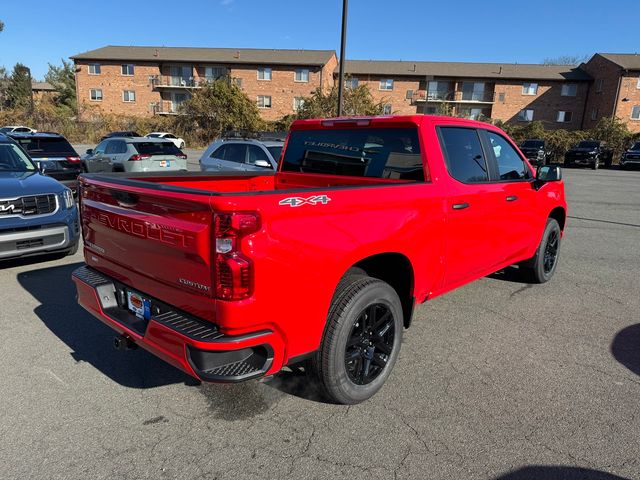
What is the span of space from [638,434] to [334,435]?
73.5 inches

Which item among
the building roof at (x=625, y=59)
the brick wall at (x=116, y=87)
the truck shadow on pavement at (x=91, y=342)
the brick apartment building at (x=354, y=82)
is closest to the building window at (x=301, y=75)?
the brick apartment building at (x=354, y=82)

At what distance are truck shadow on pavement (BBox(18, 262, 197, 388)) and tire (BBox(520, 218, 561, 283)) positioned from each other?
164 inches

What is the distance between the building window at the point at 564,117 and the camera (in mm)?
48094

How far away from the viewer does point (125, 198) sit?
9.04 feet

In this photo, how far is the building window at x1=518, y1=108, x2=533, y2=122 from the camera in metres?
48.4

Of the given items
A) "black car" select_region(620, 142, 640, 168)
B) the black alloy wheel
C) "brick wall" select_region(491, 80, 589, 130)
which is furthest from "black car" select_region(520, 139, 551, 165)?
the black alloy wheel

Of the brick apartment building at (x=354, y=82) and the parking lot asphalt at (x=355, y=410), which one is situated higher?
the brick apartment building at (x=354, y=82)

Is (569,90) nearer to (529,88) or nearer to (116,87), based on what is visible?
(529,88)

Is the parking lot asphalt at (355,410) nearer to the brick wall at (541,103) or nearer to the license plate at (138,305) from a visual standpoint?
the license plate at (138,305)

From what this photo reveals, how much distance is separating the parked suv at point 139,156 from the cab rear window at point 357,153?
982 cm

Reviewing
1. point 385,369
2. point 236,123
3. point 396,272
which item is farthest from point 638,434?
point 236,123

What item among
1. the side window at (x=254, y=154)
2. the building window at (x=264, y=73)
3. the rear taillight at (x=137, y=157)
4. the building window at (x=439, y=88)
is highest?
the building window at (x=264, y=73)

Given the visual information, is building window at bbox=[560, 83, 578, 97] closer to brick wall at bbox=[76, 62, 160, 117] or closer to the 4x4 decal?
brick wall at bbox=[76, 62, 160, 117]

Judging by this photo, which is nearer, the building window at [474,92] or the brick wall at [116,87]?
the building window at [474,92]
